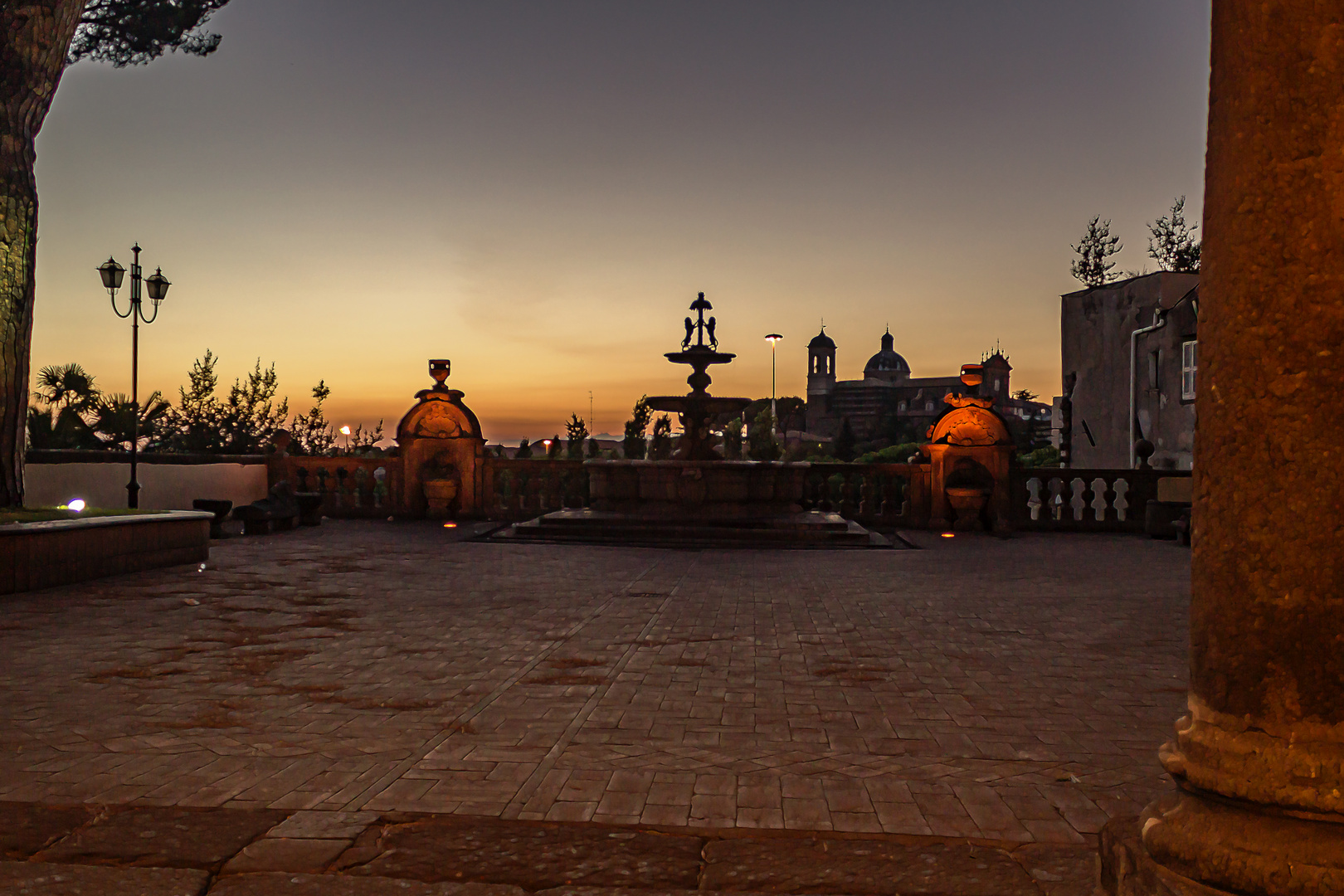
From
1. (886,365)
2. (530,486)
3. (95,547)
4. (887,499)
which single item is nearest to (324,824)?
(95,547)

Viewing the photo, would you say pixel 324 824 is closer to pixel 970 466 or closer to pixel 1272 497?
pixel 1272 497

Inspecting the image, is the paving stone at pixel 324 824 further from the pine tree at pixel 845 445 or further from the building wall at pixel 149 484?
the pine tree at pixel 845 445

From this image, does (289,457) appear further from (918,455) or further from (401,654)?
(401,654)

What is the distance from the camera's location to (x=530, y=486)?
18891mm

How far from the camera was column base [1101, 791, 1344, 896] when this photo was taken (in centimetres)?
191

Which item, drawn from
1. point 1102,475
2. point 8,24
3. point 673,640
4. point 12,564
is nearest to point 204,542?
point 12,564

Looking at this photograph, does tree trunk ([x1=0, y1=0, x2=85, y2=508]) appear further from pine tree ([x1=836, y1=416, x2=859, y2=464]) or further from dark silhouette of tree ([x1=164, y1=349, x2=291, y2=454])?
pine tree ([x1=836, y1=416, x2=859, y2=464])

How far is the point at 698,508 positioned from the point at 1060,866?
12.4 m

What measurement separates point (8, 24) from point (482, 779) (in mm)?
10346

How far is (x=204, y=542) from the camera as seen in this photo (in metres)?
11.0

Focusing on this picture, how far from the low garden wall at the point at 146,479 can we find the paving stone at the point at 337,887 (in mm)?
11607

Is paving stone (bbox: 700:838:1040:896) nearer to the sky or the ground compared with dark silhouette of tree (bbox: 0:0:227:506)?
nearer to the ground

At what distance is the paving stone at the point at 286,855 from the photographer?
276 centimetres

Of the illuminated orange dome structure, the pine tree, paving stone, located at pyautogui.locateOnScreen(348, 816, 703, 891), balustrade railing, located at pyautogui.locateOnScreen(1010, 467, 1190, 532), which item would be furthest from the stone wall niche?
the pine tree
